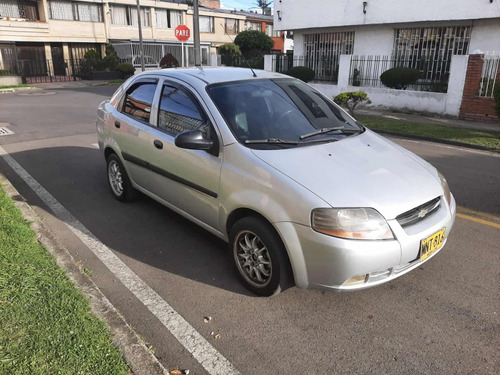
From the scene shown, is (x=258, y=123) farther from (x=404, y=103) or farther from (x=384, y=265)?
(x=404, y=103)

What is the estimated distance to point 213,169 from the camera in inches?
144

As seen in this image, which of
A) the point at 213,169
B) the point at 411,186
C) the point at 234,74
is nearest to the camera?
the point at 411,186

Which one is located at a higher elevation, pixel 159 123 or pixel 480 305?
pixel 159 123

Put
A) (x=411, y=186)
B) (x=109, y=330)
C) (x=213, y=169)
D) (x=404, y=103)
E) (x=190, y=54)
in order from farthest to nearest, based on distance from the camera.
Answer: (x=190, y=54), (x=404, y=103), (x=213, y=169), (x=411, y=186), (x=109, y=330)

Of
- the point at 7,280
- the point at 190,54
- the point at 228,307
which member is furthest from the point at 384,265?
the point at 190,54

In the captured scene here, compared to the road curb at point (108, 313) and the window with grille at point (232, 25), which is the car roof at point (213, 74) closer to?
the road curb at point (108, 313)

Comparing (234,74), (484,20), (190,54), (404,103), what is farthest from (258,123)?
(190,54)

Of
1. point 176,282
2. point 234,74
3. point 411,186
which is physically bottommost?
point 176,282

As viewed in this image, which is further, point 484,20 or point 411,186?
point 484,20

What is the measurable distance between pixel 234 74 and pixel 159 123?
3.05 ft

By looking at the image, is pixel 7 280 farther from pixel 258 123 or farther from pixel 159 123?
pixel 258 123

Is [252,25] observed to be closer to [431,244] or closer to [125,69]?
[125,69]

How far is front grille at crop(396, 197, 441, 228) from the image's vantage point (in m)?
3.05

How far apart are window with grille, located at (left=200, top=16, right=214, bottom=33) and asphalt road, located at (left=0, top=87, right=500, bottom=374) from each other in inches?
1708
